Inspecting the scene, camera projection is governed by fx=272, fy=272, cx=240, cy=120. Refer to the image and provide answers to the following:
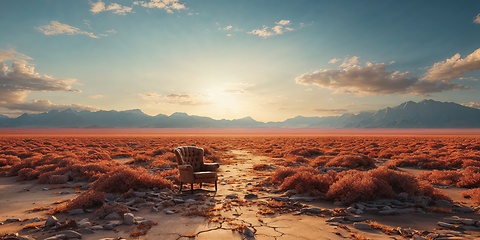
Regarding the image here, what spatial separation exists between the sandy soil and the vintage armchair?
20.9 inches

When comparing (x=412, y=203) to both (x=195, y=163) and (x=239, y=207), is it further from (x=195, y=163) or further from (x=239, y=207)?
(x=195, y=163)

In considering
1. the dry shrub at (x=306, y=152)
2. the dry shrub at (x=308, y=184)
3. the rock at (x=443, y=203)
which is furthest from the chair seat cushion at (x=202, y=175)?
the dry shrub at (x=306, y=152)

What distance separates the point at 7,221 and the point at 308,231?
23.9 ft

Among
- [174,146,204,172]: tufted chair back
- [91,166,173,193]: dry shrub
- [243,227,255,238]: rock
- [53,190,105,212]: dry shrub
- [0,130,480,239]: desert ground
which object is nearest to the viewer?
[243,227,255,238]: rock

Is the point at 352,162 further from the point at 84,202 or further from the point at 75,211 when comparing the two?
the point at 75,211

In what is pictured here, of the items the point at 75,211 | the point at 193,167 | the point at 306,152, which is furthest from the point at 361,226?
the point at 306,152

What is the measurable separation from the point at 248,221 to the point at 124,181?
5378 millimetres

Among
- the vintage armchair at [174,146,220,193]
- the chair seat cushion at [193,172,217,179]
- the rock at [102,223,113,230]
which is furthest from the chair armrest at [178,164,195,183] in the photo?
the rock at [102,223,113,230]

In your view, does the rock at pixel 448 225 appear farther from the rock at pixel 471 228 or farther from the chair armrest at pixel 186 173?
the chair armrest at pixel 186 173

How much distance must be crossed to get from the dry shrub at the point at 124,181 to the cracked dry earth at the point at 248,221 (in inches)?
60.7

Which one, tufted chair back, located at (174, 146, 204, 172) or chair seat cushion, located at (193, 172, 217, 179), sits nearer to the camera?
chair seat cushion, located at (193, 172, 217, 179)

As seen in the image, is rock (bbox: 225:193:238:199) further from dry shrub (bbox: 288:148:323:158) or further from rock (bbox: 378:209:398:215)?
dry shrub (bbox: 288:148:323:158)

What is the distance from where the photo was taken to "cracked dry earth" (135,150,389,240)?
5.71 metres

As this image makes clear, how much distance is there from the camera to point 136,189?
9.75 m
